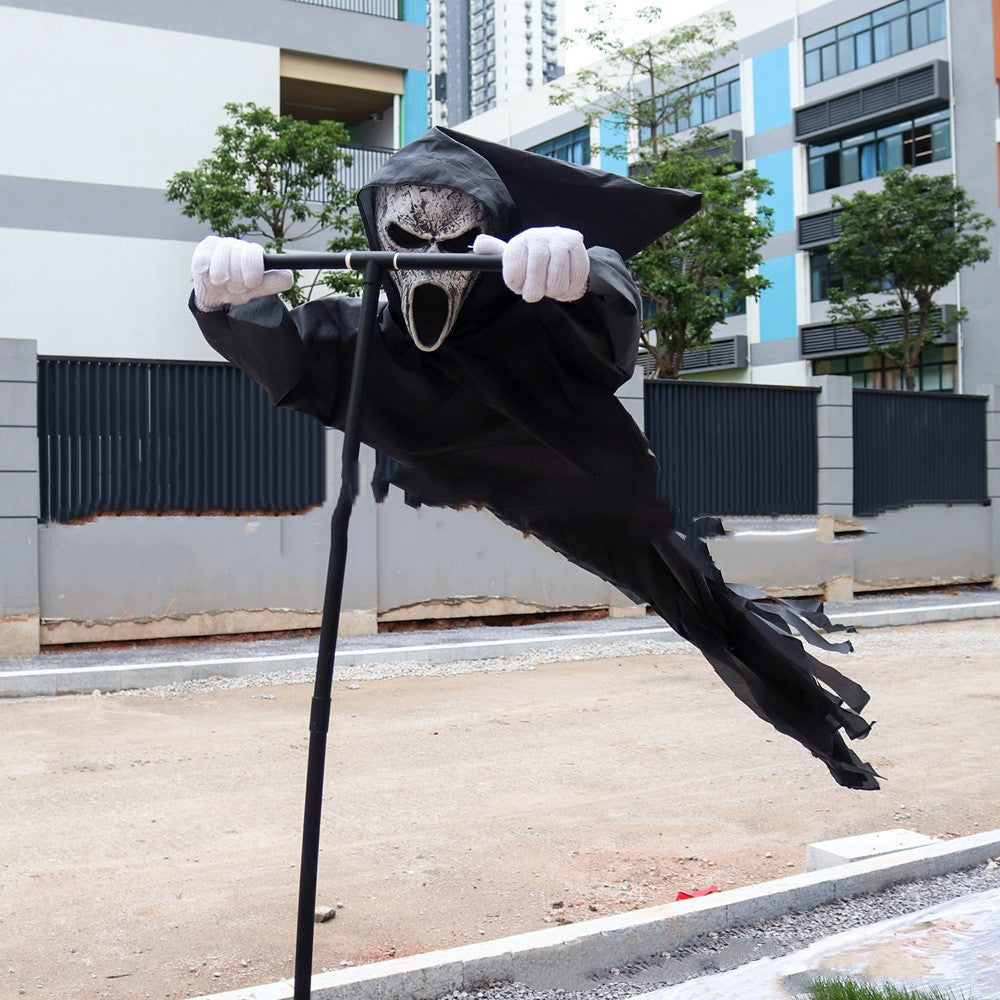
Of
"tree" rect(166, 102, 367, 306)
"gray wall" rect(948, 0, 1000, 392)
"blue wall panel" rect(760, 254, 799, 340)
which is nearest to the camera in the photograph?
"tree" rect(166, 102, 367, 306)

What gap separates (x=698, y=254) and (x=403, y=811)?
1427cm

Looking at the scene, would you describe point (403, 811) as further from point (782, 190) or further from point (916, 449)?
point (782, 190)

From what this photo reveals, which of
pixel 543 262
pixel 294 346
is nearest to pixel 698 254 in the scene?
pixel 294 346

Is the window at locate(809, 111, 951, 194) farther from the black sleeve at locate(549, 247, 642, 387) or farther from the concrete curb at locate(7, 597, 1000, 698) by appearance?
the black sleeve at locate(549, 247, 642, 387)

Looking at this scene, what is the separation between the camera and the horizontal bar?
6.47ft

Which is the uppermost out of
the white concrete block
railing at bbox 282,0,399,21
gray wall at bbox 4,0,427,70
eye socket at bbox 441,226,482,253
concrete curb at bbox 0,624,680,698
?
railing at bbox 282,0,399,21

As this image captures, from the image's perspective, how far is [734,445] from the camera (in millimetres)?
13008

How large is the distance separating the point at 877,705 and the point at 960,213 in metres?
18.6

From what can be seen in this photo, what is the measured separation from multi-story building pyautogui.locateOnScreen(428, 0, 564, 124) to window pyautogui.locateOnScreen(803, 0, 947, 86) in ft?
Answer: 254

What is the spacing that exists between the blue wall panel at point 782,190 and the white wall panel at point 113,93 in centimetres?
1738

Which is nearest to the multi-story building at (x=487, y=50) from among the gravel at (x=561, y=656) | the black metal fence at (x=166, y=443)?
the gravel at (x=561, y=656)

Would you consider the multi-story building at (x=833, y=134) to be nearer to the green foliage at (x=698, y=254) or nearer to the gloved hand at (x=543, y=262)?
the green foliage at (x=698, y=254)

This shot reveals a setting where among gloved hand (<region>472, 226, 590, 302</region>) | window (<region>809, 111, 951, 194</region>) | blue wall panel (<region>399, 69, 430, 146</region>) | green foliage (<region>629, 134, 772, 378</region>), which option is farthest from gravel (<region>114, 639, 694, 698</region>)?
window (<region>809, 111, 951, 194</region>)

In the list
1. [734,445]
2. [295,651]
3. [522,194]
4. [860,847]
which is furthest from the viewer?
[734,445]
